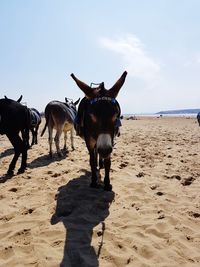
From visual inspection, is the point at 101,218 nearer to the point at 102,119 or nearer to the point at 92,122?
the point at 102,119

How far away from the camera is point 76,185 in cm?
666

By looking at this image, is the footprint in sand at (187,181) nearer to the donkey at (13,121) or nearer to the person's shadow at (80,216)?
the person's shadow at (80,216)

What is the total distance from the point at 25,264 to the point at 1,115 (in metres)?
4.77

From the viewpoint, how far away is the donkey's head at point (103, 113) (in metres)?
5.03

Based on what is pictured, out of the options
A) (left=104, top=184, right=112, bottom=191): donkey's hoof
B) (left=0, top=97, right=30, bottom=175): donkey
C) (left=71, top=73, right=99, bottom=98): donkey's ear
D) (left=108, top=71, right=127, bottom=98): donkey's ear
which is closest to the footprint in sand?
(left=104, top=184, right=112, bottom=191): donkey's hoof

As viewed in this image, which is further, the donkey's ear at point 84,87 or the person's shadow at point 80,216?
the donkey's ear at point 84,87

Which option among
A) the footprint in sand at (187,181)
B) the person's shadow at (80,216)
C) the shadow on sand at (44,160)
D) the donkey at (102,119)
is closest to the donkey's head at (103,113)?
the donkey at (102,119)

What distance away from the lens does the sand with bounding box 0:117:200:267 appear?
3.65 meters

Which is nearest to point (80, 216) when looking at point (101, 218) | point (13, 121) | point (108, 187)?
point (101, 218)

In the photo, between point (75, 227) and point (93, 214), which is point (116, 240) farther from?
point (93, 214)

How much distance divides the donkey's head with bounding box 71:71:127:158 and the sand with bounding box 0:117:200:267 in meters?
1.11

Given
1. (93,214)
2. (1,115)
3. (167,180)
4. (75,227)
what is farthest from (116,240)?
(1,115)

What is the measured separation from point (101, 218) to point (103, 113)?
174cm

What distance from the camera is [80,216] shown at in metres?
4.87
